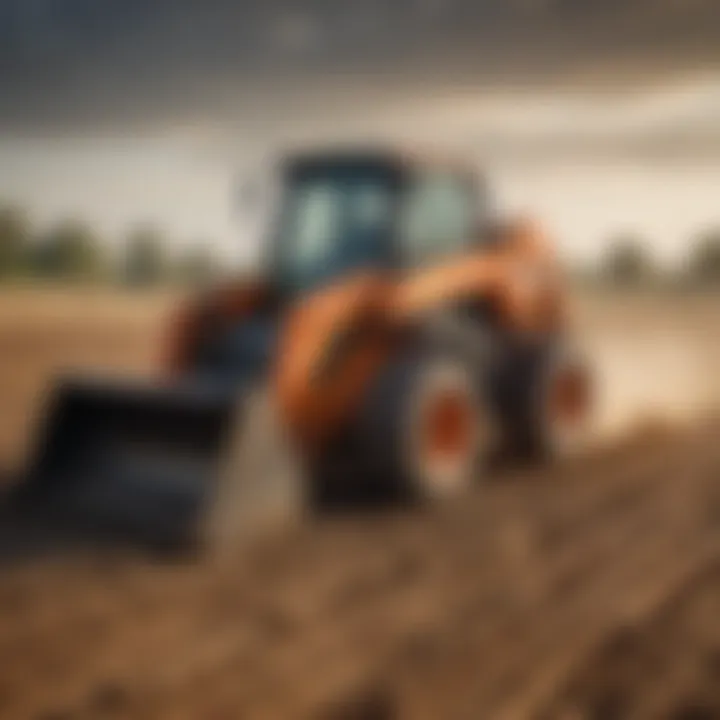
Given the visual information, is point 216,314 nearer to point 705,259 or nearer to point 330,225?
point 330,225

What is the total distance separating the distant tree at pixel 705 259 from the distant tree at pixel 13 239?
1572mm

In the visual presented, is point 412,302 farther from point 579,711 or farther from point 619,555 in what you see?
point 579,711

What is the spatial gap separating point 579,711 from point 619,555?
0.62m

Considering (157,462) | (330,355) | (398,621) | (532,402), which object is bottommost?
(398,621)

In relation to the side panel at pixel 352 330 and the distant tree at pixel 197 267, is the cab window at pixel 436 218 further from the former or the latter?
the distant tree at pixel 197 267

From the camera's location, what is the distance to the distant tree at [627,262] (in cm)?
254

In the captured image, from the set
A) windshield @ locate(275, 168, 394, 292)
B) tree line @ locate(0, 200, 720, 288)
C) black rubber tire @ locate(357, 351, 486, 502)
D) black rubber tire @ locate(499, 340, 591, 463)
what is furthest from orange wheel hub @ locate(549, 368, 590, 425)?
windshield @ locate(275, 168, 394, 292)

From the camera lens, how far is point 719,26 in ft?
7.96

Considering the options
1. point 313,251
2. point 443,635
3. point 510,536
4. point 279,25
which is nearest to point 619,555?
point 510,536

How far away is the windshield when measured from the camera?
2574 mm

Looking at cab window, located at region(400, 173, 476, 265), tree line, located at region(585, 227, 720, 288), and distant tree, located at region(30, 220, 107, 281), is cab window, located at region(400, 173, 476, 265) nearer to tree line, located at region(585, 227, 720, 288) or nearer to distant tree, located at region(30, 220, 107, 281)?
tree line, located at region(585, 227, 720, 288)

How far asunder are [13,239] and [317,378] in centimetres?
82

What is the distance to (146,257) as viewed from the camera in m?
2.63

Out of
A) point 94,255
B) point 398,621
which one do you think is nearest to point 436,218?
point 94,255
